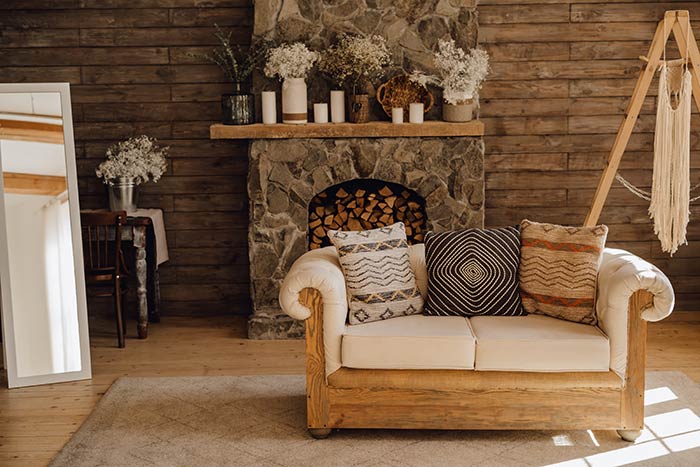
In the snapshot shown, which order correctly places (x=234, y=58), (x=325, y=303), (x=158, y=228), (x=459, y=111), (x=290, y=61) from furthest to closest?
(x=158, y=228), (x=234, y=58), (x=459, y=111), (x=290, y=61), (x=325, y=303)

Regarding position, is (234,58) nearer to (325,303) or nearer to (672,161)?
(325,303)

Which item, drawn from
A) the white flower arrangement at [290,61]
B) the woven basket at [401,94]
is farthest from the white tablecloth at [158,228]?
the woven basket at [401,94]

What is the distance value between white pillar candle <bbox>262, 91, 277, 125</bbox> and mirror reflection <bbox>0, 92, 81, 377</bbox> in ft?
4.31

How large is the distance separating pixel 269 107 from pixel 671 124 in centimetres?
243

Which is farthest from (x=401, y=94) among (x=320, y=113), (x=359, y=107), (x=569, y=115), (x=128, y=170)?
(x=128, y=170)

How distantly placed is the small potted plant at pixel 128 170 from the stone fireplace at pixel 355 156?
2.42 feet

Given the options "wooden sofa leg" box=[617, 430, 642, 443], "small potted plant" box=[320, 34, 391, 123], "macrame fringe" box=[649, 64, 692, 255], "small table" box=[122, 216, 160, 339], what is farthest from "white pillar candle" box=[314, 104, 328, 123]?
"wooden sofa leg" box=[617, 430, 642, 443]

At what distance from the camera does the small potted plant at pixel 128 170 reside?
18.6ft

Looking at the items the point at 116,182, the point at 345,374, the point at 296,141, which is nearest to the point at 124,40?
the point at 116,182

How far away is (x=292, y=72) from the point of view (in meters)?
5.36

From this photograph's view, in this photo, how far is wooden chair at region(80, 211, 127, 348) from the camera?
5.18 m

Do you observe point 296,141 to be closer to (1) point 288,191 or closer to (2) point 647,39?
(1) point 288,191

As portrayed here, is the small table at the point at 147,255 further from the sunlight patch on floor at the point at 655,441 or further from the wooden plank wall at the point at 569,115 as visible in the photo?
the sunlight patch on floor at the point at 655,441

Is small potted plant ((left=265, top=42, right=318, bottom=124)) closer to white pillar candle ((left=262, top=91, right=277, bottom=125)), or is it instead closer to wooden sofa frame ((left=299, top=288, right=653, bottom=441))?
white pillar candle ((left=262, top=91, right=277, bottom=125))
